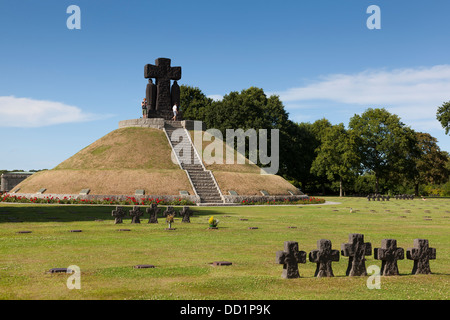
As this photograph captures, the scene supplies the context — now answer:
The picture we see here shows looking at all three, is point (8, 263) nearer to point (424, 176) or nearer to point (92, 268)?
point (92, 268)

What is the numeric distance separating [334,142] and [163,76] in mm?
40496

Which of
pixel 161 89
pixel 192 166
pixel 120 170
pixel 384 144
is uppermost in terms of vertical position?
pixel 161 89

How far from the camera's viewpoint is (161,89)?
66125 millimetres

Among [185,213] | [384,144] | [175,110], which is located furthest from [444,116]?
[185,213]

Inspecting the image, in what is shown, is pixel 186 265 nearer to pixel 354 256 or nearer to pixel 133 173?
pixel 354 256

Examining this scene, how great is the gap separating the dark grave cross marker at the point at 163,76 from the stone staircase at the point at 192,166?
3.18 m

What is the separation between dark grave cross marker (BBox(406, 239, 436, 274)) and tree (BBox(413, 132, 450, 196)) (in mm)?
90418

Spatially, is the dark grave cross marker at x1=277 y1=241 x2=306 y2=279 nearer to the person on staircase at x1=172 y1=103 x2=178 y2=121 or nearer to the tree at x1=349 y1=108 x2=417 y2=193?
the person on staircase at x1=172 y1=103 x2=178 y2=121

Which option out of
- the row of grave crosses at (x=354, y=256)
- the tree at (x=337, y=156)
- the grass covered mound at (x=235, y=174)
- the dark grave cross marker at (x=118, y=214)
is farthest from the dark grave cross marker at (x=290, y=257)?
the tree at (x=337, y=156)

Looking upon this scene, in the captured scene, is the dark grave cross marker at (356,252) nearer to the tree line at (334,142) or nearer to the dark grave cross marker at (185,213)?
the dark grave cross marker at (185,213)

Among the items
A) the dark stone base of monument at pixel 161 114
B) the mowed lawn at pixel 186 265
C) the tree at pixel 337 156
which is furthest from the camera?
the tree at pixel 337 156

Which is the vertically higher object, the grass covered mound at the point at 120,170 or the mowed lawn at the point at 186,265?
the grass covered mound at the point at 120,170

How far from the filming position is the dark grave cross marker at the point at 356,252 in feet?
35.8
